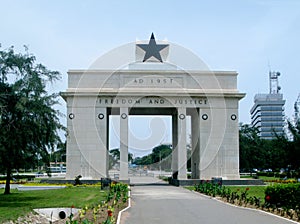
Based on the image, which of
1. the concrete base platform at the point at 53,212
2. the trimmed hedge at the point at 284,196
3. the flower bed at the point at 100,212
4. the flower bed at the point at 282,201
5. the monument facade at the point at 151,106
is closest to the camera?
the flower bed at the point at 100,212

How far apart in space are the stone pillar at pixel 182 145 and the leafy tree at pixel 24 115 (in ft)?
55.2

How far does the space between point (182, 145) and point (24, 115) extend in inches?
755

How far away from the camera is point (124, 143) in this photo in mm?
35312

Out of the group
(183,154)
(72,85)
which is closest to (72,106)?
(72,85)

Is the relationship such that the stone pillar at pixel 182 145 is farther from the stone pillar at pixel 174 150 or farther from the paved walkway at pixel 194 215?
the paved walkway at pixel 194 215

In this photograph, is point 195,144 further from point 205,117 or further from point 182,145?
point 205,117

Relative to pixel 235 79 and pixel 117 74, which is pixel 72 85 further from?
pixel 235 79

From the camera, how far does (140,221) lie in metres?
13.4

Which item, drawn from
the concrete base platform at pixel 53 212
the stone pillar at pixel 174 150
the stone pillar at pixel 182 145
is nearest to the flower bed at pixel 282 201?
the concrete base platform at pixel 53 212

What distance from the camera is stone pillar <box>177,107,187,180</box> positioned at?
35.5m

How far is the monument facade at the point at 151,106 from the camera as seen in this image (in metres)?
35.0

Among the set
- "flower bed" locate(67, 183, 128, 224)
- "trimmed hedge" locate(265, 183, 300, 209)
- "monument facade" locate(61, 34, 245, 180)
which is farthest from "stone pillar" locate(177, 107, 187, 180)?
"trimmed hedge" locate(265, 183, 300, 209)

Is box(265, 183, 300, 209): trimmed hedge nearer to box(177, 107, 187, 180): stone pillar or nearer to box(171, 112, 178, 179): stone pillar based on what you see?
box(177, 107, 187, 180): stone pillar

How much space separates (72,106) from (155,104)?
679cm
